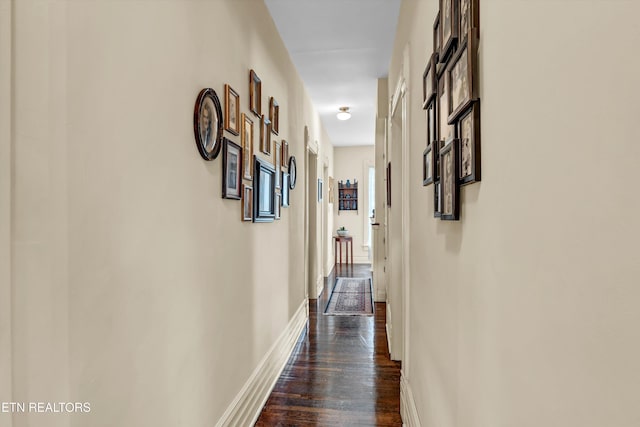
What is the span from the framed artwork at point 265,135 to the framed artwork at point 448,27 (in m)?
1.46

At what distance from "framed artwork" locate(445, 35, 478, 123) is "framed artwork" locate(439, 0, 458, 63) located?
0.16 ft

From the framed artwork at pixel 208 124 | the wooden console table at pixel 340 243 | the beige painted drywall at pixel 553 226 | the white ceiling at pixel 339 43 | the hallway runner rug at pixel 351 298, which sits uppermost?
the white ceiling at pixel 339 43

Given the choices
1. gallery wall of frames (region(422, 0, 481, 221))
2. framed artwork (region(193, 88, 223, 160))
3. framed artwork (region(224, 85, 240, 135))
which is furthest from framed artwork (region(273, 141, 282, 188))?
Result: gallery wall of frames (region(422, 0, 481, 221))

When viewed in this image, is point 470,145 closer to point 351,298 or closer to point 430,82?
point 430,82

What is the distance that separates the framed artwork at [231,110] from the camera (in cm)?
175

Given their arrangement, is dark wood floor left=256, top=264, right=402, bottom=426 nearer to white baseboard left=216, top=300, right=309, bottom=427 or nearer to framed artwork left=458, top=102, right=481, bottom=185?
white baseboard left=216, top=300, right=309, bottom=427

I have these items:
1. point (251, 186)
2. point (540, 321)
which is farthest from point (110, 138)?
point (251, 186)

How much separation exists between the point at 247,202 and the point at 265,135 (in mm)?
634

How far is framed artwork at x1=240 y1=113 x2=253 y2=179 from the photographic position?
2018 millimetres

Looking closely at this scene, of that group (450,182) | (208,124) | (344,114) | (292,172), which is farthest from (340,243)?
(450,182)

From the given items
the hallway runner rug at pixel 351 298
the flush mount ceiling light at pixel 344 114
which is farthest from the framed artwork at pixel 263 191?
the flush mount ceiling light at pixel 344 114

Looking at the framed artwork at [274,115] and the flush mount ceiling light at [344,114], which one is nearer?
the framed artwork at [274,115]

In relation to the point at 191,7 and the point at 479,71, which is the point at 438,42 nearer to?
the point at 479,71

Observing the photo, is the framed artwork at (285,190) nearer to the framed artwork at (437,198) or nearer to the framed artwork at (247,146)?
the framed artwork at (247,146)
